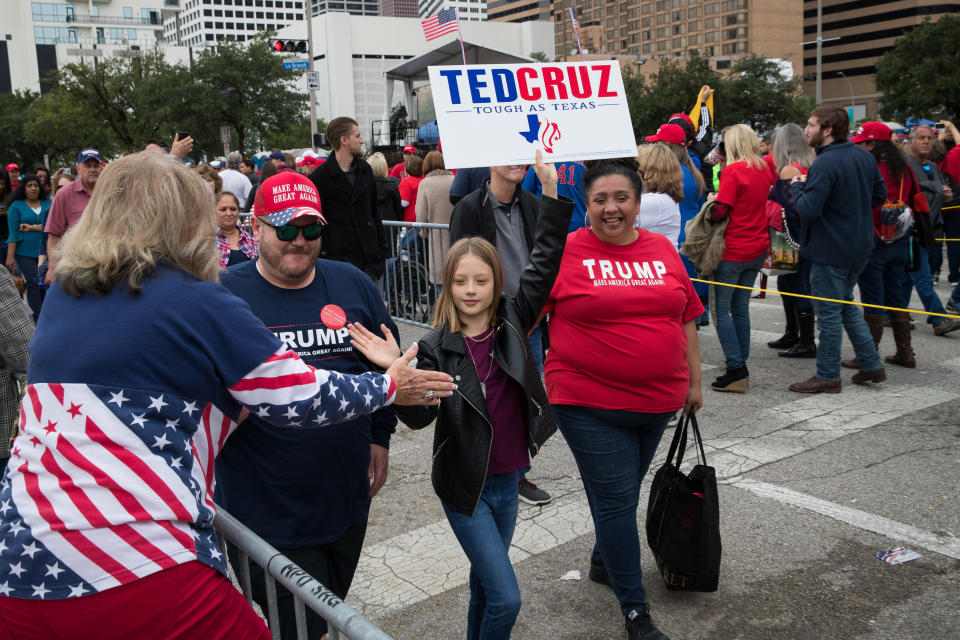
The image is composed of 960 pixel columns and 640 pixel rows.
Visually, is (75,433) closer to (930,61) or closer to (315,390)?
(315,390)

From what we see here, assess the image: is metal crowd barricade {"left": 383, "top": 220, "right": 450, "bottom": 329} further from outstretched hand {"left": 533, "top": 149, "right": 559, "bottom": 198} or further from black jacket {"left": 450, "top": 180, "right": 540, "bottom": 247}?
outstretched hand {"left": 533, "top": 149, "right": 559, "bottom": 198}

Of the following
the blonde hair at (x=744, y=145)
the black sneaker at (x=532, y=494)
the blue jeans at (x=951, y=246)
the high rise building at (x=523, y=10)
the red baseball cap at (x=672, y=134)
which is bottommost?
the black sneaker at (x=532, y=494)

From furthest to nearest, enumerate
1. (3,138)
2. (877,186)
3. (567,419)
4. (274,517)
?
(3,138) < (877,186) < (567,419) < (274,517)

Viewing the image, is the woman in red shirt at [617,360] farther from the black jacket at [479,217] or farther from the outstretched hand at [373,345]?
the black jacket at [479,217]

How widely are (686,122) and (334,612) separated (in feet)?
25.9

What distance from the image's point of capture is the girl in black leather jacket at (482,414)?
9.39ft

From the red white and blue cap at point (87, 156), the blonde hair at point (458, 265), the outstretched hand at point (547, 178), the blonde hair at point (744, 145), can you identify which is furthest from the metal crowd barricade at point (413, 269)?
the blonde hair at point (458, 265)

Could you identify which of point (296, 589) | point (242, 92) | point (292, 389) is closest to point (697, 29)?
point (242, 92)

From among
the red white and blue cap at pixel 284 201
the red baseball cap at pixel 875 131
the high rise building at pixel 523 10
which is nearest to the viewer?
the red white and blue cap at pixel 284 201

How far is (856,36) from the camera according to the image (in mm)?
140750

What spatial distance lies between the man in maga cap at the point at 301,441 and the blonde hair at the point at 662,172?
13.0 feet

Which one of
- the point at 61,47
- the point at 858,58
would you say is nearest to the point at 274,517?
the point at 61,47

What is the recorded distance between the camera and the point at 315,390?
2062 mm

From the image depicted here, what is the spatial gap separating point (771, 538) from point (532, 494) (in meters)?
1.32
